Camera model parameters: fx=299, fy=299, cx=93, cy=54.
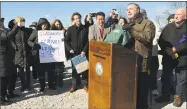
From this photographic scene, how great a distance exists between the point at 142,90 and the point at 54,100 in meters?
2.01

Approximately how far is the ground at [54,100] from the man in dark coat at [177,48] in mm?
445

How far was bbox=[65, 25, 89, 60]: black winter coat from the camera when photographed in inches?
275

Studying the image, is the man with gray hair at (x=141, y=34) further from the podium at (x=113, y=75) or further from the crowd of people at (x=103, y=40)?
the podium at (x=113, y=75)

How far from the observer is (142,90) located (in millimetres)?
Answer: 5688

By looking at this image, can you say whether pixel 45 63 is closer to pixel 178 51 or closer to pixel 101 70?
pixel 101 70

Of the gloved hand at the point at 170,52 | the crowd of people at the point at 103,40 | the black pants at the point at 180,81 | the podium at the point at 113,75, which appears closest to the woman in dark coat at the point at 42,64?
the crowd of people at the point at 103,40

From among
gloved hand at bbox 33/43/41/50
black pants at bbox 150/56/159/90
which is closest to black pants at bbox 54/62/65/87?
gloved hand at bbox 33/43/41/50

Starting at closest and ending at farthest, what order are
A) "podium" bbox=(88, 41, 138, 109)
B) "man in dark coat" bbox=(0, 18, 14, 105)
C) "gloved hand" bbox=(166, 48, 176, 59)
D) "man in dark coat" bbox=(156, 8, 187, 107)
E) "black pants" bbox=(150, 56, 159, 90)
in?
→ "podium" bbox=(88, 41, 138, 109) → "man in dark coat" bbox=(156, 8, 187, 107) → "gloved hand" bbox=(166, 48, 176, 59) → "man in dark coat" bbox=(0, 18, 14, 105) → "black pants" bbox=(150, 56, 159, 90)

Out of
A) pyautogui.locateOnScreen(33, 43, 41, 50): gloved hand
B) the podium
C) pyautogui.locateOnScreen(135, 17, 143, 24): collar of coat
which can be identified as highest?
pyautogui.locateOnScreen(135, 17, 143, 24): collar of coat

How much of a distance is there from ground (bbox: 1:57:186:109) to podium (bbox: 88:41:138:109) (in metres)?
1.13

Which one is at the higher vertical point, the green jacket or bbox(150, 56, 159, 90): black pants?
the green jacket

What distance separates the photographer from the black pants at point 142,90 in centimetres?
559

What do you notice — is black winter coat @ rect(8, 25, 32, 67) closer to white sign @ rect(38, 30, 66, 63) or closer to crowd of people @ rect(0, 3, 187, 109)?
crowd of people @ rect(0, 3, 187, 109)

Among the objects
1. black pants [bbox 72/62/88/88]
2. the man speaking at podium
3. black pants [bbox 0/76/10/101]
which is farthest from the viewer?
black pants [bbox 72/62/88/88]
